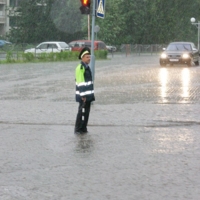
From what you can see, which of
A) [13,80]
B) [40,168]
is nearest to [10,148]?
[40,168]

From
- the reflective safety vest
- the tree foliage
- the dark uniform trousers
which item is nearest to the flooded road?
the dark uniform trousers

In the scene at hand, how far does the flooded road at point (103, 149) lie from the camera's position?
25.1 ft

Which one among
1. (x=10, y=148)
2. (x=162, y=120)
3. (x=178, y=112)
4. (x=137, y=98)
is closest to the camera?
(x=10, y=148)

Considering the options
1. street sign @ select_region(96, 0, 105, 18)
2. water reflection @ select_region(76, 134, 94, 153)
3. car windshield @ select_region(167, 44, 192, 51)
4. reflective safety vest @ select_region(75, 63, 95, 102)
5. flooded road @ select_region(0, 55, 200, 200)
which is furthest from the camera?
car windshield @ select_region(167, 44, 192, 51)

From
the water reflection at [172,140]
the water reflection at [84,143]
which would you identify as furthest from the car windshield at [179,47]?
the water reflection at [84,143]

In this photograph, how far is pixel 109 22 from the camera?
90500 millimetres

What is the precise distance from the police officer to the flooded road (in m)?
0.24

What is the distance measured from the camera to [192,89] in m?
23.2

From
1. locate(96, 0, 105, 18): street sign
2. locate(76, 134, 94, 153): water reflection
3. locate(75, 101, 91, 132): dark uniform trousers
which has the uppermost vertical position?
locate(96, 0, 105, 18): street sign

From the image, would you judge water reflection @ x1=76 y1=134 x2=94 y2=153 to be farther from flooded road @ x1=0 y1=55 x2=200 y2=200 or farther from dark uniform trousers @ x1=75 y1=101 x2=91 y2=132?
dark uniform trousers @ x1=75 y1=101 x2=91 y2=132

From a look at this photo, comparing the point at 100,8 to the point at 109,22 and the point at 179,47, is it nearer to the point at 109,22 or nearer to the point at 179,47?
the point at 179,47

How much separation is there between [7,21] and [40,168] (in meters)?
99.4

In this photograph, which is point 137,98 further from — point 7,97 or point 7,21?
point 7,21

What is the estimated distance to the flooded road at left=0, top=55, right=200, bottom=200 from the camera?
766 cm
